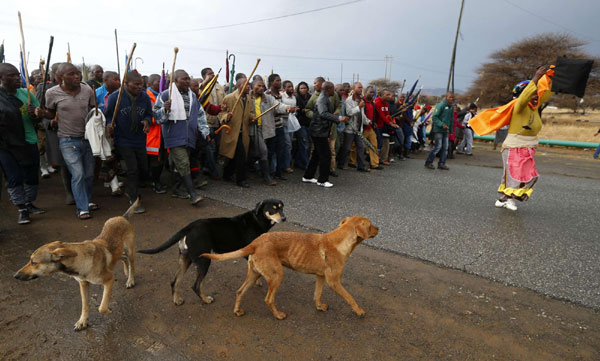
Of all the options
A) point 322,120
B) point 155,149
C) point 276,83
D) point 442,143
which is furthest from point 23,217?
point 442,143

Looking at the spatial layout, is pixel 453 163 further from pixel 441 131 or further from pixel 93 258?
pixel 93 258

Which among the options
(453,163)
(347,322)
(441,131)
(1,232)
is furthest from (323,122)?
(453,163)

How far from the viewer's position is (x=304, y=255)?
317 cm

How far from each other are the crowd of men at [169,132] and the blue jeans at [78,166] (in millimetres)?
15

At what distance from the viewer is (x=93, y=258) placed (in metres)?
2.95

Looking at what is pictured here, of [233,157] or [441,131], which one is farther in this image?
[441,131]

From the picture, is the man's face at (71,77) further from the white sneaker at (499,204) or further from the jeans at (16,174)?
the white sneaker at (499,204)

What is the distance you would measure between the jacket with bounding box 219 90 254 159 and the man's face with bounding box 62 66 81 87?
2.67m

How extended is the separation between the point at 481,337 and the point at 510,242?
2.63 metres

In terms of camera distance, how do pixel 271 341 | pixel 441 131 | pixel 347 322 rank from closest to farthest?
1. pixel 271 341
2. pixel 347 322
3. pixel 441 131

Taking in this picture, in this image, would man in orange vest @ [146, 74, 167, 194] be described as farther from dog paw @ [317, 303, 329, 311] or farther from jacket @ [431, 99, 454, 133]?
jacket @ [431, 99, 454, 133]

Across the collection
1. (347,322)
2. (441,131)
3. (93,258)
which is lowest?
(347,322)

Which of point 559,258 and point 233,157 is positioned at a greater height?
point 233,157

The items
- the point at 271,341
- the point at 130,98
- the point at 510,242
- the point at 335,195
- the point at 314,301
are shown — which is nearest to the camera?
the point at 271,341
